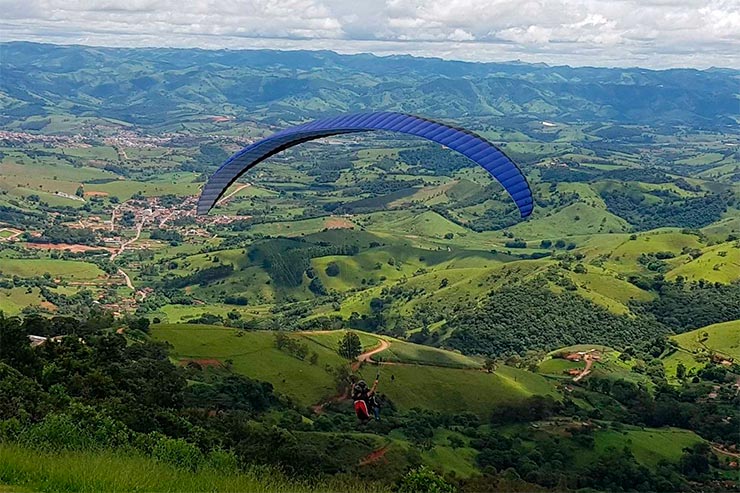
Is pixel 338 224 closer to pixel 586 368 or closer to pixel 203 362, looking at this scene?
pixel 586 368

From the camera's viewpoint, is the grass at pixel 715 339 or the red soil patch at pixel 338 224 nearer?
the grass at pixel 715 339

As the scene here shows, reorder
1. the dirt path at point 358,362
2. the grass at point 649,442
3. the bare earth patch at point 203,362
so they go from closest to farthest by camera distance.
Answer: the grass at point 649,442 < the dirt path at point 358,362 < the bare earth patch at point 203,362

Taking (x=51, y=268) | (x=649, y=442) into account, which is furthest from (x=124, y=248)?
(x=649, y=442)

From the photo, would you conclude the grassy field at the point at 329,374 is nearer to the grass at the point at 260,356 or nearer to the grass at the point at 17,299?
the grass at the point at 260,356

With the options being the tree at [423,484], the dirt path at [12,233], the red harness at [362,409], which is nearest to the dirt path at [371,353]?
the tree at [423,484]

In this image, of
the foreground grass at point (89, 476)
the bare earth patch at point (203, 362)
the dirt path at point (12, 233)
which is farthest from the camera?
the dirt path at point (12, 233)

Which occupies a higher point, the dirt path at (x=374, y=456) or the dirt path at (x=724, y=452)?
the dirt path at (x=374, y=456)
